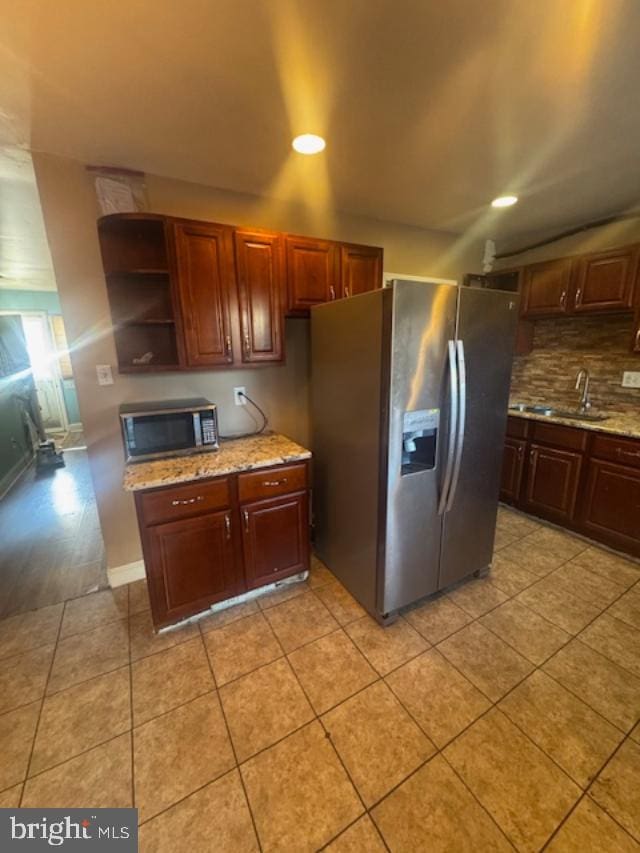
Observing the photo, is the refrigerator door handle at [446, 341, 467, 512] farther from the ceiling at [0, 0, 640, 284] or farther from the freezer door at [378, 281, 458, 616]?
the ceiling at [0, 0, 640, 284]

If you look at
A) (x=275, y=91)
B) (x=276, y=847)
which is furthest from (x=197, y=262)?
(x=276, y=847)

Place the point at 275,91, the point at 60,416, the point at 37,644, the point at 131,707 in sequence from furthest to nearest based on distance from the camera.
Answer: the point at 60,416 < the point at 37,644 < the point at 131,707 < the point at 275,91

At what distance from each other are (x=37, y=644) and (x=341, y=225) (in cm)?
336

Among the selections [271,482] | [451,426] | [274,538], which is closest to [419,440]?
[451,426]

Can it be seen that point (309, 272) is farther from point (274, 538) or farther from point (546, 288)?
point (546, 288)

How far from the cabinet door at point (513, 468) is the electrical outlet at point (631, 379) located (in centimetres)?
89

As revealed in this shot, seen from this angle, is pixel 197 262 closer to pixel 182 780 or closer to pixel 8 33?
pixel 8 33

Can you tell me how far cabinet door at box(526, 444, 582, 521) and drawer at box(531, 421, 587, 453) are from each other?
0.18 feet

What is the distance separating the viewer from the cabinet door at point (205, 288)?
1.94 meters

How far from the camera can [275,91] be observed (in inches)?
54.9

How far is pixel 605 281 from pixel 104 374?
3.66 meters

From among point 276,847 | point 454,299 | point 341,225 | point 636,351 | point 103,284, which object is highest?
point 341,225

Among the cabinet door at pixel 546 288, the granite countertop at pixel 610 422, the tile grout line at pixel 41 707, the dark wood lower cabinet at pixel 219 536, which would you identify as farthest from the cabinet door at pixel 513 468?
the tile grout line at pixel 41 707

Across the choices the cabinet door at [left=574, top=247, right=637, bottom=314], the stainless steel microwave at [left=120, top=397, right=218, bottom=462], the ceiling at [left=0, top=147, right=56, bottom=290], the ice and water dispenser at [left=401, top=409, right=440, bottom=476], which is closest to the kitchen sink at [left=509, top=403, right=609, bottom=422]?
the cabinet door at [left=574, top=247, right=637, bottom=314]
